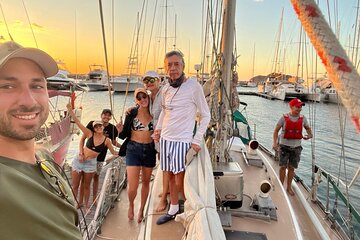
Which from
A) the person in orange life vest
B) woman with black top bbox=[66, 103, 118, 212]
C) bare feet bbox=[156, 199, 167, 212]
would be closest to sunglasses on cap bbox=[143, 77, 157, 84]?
bare feet bbox=[156, 199, 167, 212]

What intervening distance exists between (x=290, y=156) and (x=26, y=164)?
15.3 feet

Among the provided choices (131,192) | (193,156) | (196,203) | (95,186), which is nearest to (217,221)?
(196,203)

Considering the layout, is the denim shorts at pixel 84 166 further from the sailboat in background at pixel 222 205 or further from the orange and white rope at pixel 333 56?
the orange and white rope at pixel 333 56

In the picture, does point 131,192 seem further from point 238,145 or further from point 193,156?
point 238,145

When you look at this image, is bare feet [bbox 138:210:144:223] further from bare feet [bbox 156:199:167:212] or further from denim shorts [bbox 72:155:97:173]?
denim shorts [bbox 72:155:97:173]

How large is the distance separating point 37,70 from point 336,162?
14.9 m

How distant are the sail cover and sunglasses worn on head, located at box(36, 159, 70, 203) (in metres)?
1.31

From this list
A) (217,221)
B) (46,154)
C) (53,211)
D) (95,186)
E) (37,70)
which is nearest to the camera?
(53,211)

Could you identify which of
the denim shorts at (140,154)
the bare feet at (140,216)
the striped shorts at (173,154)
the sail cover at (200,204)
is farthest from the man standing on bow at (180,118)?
the bare feet at (140,216)

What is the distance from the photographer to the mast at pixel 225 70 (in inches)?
133

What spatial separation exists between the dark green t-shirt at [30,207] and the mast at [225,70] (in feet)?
8.26

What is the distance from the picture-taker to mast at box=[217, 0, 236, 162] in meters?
3.38

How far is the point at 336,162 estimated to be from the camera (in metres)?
13.1

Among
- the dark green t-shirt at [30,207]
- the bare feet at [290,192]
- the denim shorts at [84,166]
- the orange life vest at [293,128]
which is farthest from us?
the orange life vest at [293,128]
